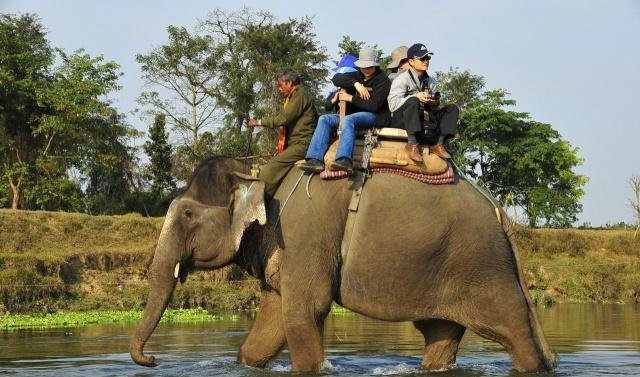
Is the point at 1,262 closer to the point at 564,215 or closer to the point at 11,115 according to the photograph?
the point at 11,115

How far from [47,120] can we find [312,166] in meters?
37.0

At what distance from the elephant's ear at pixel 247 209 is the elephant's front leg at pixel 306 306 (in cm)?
55

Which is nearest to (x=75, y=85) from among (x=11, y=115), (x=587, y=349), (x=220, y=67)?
(x=11, y=115)

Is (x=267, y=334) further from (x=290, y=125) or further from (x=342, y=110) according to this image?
(x=342, y=110)

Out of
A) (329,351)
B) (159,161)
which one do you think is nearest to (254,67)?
(159,161)

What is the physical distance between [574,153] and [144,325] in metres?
57.1

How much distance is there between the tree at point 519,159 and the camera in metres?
61.8

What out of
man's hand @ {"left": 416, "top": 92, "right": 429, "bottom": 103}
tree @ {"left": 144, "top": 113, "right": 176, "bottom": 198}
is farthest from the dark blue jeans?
Answer: tree @ {"left": 144, "top": 113, "right": 176, "bottom": 198}

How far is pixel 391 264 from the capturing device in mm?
10516

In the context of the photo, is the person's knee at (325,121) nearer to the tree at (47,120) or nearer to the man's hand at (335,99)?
the man's hand at (335,99)

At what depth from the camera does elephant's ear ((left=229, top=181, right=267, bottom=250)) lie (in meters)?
10.7

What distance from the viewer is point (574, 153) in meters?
65.0

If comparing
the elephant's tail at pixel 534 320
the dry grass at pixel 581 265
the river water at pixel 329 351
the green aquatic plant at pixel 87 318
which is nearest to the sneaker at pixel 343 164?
the elephant's tail at pixel 534 320

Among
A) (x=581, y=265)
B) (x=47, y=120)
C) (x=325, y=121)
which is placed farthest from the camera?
(x=47, y=120)
